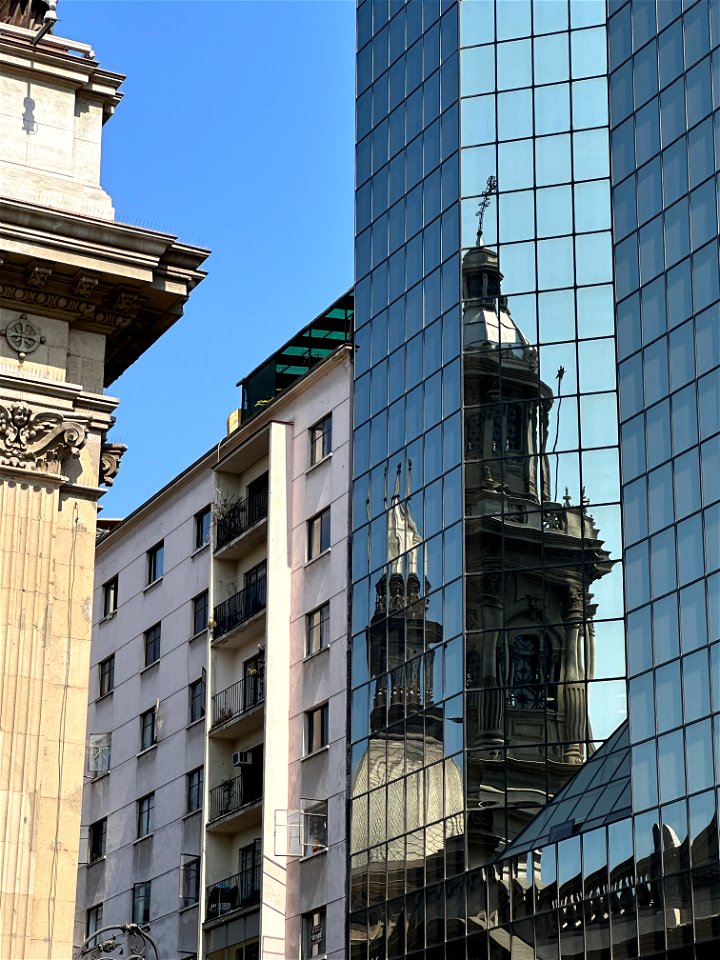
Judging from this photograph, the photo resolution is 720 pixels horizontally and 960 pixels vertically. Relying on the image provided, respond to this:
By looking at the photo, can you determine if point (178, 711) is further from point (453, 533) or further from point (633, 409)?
point (633, 409)

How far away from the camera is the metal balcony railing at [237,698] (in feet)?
207

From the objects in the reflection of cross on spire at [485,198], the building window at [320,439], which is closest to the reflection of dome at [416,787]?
the building window at [320,439]

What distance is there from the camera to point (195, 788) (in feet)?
214

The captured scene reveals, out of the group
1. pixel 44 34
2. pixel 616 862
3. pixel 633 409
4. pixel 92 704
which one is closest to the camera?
pixel 44 34

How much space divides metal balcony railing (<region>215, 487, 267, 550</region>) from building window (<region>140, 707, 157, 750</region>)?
6.93m

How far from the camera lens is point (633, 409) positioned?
5294cm

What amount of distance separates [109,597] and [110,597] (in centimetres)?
8

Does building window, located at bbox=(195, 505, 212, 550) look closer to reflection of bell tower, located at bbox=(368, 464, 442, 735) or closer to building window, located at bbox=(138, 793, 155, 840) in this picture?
building window, located at bbox=(138, 793, 155, 840)

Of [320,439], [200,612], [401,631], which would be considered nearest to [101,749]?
[200,612]

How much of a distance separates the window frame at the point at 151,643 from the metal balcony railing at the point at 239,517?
5.16 meters

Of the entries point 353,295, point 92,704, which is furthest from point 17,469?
point 92,704

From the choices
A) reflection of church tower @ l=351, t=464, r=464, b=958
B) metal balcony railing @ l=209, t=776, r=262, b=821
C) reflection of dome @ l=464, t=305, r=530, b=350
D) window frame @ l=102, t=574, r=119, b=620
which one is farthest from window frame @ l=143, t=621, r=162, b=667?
reflection of dome @ l=464, t=305, r=530, b=350

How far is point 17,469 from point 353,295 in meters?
41.4

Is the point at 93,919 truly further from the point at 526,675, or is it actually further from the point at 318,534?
the point at 526,675
